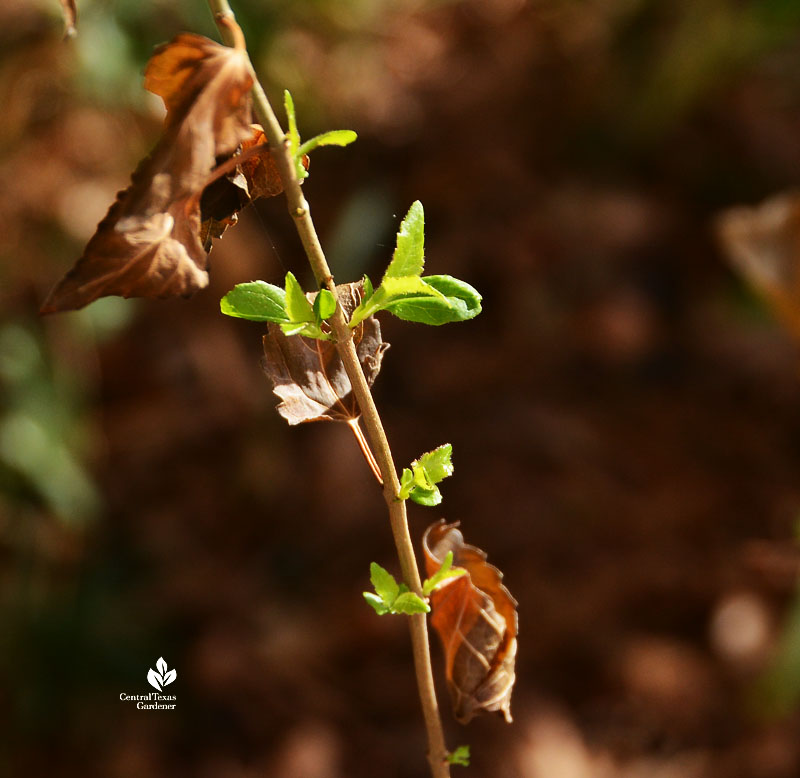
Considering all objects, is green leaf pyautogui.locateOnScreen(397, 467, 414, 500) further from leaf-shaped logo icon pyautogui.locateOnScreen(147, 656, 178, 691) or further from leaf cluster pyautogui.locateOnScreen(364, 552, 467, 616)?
leaf-shaped logo icon pyautogui.locateOnScreen(147, 656, 178, 691)

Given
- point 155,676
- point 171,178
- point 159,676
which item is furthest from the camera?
point 155,676

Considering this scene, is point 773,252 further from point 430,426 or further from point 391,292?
point 430,426

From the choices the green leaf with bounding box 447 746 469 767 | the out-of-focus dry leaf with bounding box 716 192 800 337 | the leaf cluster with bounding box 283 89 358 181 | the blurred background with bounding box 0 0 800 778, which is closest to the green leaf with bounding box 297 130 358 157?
the leaf cluster with bounding box 283 89 358 181

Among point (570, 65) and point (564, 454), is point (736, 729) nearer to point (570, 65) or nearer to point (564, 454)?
point (564, 454)

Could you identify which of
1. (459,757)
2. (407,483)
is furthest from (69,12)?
(459,757)

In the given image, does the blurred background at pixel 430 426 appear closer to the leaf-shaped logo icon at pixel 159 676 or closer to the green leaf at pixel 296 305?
the leaf-shaped logo icon at pixel 159 676

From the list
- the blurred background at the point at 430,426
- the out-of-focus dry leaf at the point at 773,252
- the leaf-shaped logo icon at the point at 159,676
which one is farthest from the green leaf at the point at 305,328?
the blurred background at the point at 430,426
